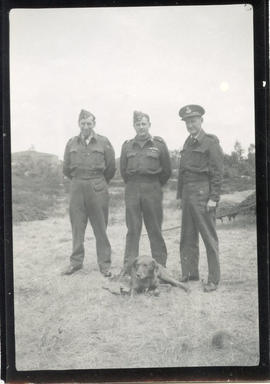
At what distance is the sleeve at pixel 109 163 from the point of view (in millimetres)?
3529

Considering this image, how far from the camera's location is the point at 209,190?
3.52 metres

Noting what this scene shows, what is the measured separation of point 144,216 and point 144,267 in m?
0.41

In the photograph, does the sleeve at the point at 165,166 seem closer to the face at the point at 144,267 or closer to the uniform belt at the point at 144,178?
the uniform belt at the point at 144,178

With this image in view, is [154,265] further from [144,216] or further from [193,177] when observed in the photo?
[193,177]

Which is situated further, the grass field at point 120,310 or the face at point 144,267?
the face at point 144,267

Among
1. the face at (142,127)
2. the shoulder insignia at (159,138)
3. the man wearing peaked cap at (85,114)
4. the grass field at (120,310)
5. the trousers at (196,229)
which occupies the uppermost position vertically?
the man wearing peaked cap at (85,114)

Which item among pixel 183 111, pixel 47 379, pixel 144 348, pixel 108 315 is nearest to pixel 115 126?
pixel 183 111

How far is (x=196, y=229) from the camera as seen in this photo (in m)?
3.51

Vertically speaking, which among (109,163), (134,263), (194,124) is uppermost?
(194,124)

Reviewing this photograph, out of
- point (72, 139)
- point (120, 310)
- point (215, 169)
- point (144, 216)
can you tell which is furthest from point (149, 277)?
point (72, 139)

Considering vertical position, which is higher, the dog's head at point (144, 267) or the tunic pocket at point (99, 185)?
the tunic pocket at point (99, 185)

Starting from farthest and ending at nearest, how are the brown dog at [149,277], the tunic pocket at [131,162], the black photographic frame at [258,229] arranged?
the tunic pocket at [131,162], the brown dog at [149,277], the black photographic frame at [258,229]

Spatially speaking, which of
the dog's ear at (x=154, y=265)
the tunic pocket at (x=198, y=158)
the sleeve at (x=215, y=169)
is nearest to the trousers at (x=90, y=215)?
the dog's ear at (x=154, y=265)

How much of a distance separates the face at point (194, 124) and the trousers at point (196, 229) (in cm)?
42
